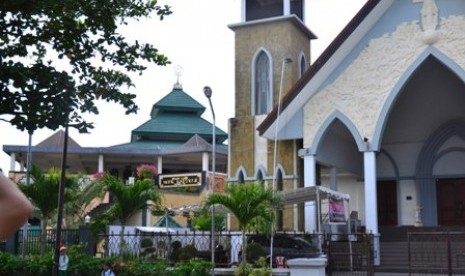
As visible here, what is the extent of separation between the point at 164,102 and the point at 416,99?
25836 millimetres

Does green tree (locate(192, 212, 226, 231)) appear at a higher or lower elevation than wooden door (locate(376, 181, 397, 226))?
lower

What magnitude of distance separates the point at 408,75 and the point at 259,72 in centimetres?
717

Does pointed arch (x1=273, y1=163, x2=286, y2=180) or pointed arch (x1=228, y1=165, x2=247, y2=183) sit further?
pointed arch (x1=228, y1=165, x2=247, y2=183)

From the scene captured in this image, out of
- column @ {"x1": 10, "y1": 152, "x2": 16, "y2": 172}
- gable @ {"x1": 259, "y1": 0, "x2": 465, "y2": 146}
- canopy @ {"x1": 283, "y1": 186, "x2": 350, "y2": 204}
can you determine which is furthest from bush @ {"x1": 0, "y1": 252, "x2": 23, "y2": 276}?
column @ {"x1": 10, "y1": 152, "x2": 16, "y2": 172}

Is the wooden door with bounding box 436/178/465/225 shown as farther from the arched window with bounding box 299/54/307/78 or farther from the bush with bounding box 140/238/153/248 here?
the bush with bounding box 140/238/153/248

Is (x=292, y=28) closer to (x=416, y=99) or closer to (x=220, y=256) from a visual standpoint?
(x=416, y=99)

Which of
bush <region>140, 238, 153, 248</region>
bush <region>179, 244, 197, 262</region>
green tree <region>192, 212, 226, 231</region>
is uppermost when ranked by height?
green tree <region>192, 212, 226, 231</region>

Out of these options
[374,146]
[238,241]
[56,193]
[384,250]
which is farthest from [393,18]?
[56,193]

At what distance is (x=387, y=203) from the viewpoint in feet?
88.0

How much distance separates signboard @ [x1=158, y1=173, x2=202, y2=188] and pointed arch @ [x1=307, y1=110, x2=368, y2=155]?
446 inches

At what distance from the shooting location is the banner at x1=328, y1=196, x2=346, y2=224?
61.1ft

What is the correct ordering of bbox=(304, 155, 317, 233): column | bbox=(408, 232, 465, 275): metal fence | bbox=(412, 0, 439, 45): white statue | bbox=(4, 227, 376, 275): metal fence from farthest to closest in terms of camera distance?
bbox=(304, 155, 317, 233): column, bbox=(412, 0, 439, 45): white statue, bbox=(4, 227, 376, 275): metal fence, bbox=(408, 232, 465, 275): metal fence

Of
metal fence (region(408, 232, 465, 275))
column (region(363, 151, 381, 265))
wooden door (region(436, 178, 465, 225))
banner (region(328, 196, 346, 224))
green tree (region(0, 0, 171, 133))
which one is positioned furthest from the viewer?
wooden door (region(436, 178, 465, 225))

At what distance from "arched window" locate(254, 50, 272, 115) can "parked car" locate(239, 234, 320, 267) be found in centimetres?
796
